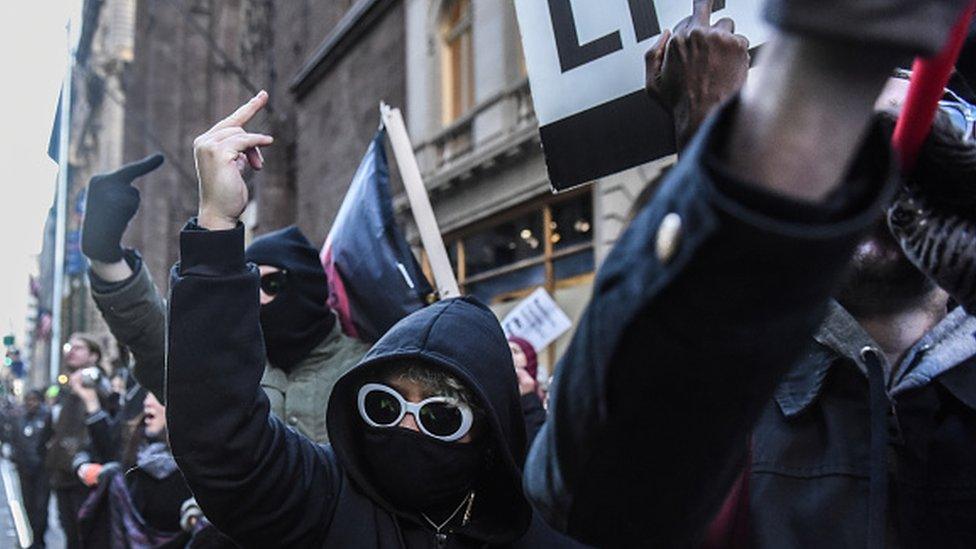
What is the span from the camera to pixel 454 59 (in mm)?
15703

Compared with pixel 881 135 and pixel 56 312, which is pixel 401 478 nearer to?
pixel 881 135

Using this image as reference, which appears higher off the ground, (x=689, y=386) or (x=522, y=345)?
(x=689, y=386)

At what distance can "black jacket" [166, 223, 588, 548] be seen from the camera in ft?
5.32

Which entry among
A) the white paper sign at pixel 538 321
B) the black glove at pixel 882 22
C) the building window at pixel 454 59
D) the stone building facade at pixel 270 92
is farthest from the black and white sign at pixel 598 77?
the stone building facade at pixel 270 92

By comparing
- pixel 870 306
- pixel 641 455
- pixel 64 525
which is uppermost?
pixel 641 455

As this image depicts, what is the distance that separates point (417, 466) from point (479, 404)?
0.17 meters

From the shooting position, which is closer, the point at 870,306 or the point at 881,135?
the point at 881,135

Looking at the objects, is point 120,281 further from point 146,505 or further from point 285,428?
point 146,505

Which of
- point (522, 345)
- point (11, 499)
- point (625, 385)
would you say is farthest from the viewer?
point (11, 499)

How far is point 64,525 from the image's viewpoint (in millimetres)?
8781

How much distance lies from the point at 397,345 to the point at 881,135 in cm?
135

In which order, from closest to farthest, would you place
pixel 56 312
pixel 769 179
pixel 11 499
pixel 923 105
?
pixel 769 179 → pixel 923 105 → pixel 11 499 → pixel 56 312

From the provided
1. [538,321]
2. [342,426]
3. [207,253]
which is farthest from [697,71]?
[538,321]

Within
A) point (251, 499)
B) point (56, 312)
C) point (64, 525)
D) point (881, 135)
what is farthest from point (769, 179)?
point (56, 312)
